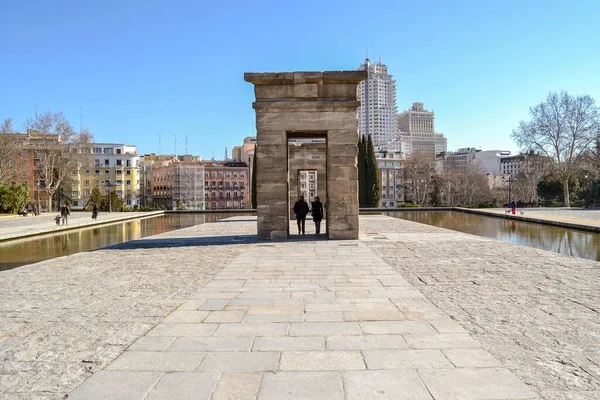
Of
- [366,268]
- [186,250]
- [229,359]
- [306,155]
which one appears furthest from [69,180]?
[229,359]

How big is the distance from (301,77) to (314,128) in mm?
1625

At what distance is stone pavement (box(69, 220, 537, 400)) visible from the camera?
134 inches

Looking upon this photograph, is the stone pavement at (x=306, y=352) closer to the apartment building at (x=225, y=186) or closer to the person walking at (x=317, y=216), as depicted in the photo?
the person walking at (x=317, y=216)

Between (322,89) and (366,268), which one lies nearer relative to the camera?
(366,268)

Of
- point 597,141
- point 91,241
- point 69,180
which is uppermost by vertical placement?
point 597,141

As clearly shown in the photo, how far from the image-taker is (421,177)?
66.1 metres

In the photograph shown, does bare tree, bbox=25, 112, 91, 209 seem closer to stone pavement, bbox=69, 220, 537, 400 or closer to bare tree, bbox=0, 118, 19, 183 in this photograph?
bare tree, bbox=0, 118, 19, 183

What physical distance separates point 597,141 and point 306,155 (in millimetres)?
32989

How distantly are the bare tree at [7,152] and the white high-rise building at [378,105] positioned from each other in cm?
14179

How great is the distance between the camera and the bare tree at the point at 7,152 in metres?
41.3

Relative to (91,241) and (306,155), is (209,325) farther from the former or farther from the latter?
(306,155)

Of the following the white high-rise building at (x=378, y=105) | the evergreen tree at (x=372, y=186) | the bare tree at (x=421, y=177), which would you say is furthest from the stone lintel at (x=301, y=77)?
the white high-rise building at (x=378, y=105)

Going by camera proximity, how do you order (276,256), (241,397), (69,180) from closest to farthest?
(241,397) → (276,256) → (69,180)

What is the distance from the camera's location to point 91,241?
18.2 meters
